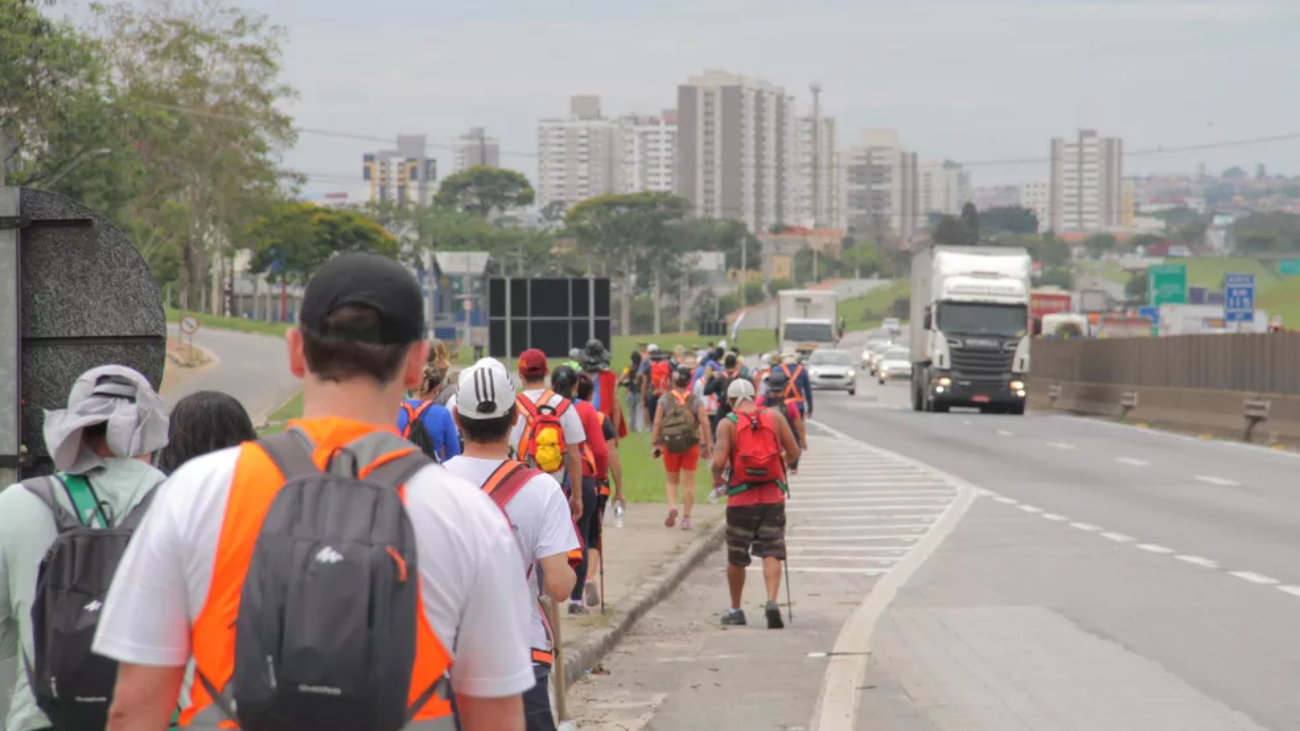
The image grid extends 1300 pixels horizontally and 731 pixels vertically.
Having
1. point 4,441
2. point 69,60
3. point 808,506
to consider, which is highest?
Result: point 69,60

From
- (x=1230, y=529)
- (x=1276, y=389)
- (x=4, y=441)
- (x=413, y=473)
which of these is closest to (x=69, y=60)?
(x=1276, y=389)

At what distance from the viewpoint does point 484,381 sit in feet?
21.9

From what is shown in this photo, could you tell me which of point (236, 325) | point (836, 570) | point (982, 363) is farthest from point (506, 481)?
point (236, 325)

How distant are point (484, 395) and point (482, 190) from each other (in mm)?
166987

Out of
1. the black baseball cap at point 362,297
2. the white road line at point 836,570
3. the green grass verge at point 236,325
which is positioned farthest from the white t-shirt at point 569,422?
the green grass verge at point 236,325

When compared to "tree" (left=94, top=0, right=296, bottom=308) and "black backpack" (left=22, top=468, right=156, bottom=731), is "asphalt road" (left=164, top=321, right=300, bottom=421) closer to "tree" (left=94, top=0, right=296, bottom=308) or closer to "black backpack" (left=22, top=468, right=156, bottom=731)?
"tree" (left=94, top=0, right=296, bottom=308)

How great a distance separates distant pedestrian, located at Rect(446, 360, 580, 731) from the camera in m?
6.44

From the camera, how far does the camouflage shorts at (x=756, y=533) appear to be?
13.3 m

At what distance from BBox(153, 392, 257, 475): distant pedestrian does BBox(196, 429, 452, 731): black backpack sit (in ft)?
8.47

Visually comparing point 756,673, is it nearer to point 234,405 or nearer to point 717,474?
point 717,474

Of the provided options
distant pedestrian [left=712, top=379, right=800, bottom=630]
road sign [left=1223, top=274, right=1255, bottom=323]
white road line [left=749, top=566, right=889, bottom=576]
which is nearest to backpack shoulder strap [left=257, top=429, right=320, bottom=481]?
distant pedestrian [left=712, top=379, right=800, bottom=630]

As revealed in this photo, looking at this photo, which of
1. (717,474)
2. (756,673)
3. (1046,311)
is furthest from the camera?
Result: (1046,311)

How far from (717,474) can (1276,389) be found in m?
24.9

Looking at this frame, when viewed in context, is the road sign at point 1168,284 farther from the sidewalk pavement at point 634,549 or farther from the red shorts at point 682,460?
the red shorts at point 682,460
